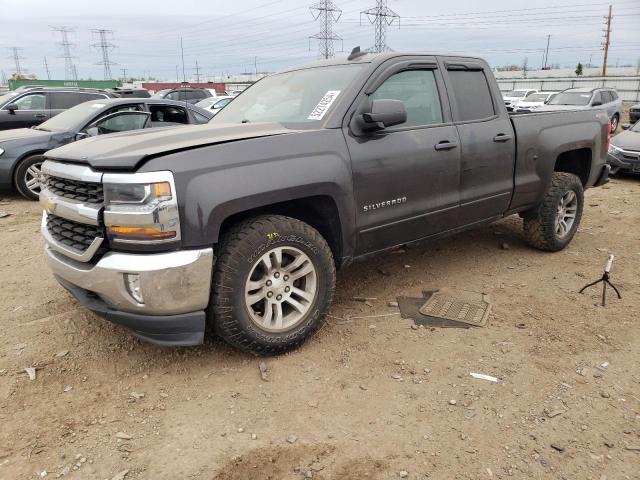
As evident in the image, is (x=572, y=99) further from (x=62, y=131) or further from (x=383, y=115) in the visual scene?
(x=383, y=115)

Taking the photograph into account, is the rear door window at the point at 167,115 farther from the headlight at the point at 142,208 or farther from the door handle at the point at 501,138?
the headlight at the point at 142,208

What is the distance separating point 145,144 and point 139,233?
60cm

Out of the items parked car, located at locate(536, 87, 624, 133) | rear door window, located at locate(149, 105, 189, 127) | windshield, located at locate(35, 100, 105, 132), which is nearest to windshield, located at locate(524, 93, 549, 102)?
parked car, located at locate(536, 87, 624, 133)

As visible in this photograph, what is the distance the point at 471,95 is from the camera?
14.2 ft

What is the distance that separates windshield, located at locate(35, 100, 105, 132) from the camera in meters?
7.96

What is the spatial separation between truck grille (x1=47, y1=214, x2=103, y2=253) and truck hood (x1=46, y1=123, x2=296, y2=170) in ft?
1.21

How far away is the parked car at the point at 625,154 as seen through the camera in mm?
9750

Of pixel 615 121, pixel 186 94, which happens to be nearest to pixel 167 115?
pixel 186 94

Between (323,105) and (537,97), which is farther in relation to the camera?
(537,97)

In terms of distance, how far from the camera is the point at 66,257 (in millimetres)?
3057

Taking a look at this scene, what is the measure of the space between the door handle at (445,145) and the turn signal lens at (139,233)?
7.11 feet

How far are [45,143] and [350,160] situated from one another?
6374 mm

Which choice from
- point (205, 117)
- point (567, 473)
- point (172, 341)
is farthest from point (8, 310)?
point (205, 117)

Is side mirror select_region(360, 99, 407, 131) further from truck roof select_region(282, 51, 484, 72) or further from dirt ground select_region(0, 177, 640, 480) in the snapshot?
dirt ground select_region(0, 177, 640, 480)
